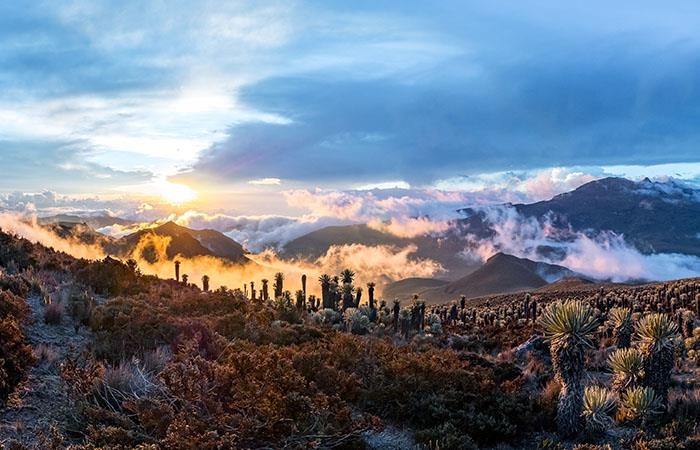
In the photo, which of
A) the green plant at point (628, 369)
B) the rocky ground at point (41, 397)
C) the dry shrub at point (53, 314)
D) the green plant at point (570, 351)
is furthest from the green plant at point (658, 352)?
the dry shrub at point (53, 314)

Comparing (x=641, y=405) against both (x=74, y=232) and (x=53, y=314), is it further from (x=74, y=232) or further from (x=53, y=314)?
(x=74, y=232)

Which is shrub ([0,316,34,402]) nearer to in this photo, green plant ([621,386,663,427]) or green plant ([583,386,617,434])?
green plant ([583,386,617,434])

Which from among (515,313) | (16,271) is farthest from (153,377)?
(515,313)

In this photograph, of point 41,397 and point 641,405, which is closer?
point 41,397

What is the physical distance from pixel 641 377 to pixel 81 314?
1357 cm

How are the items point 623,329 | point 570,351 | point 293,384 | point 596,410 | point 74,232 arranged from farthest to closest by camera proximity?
point 74,232 → point 623,329 → point 570,351 → point 596,410 → point 293,384

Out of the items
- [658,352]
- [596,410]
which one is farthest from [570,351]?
[658,352]

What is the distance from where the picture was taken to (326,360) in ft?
41.0

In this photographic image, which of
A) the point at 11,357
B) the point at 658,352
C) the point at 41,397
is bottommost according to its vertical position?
the point at 658,352

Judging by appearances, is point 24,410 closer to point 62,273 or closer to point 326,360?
point 326,360

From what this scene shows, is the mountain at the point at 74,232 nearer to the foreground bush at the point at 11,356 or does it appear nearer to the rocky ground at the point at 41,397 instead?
the rocky ground at the point at 41,397

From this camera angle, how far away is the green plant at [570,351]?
38.6 ft

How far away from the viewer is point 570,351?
12047 millimetres

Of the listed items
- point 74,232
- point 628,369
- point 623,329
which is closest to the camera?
point 628,369
